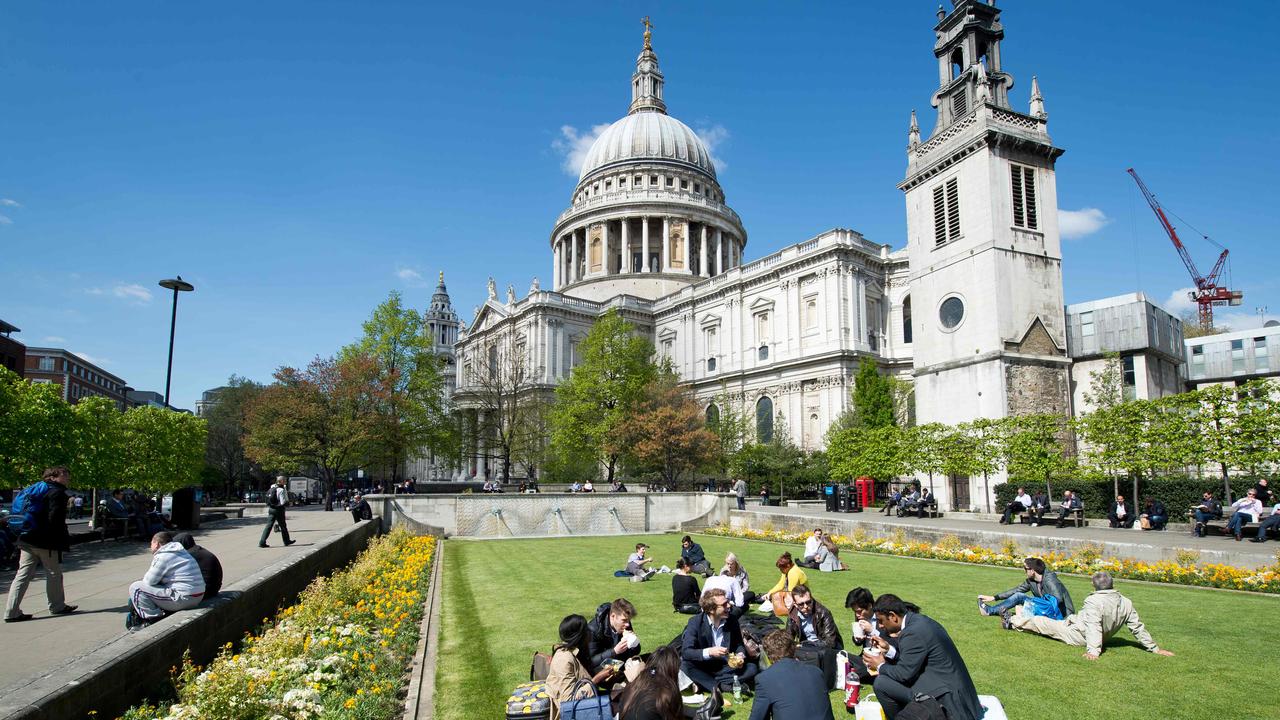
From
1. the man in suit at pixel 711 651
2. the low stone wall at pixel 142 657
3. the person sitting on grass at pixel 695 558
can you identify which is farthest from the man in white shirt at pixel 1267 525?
the low stone wall at pixel 142 657

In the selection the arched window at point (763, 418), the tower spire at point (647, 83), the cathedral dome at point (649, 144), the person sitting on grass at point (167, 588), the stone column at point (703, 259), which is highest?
the tower spire at point (647, 83)

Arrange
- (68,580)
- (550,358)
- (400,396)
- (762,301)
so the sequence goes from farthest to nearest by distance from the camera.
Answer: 1. (550,358)
2. (762,301)
3. (400,396)
4. (68,580)

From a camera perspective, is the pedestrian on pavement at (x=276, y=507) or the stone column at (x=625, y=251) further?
the stone column at (x=625, y=251)

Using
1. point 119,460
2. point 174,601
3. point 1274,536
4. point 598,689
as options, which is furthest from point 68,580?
point 1274,536

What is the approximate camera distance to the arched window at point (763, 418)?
180 feet

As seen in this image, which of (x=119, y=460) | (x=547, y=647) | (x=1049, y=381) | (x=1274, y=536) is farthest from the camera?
(x=1049, y=381)

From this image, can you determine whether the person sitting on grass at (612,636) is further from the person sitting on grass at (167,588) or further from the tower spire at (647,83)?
the tower spire at (647,83)

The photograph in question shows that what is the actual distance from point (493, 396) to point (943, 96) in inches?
1303

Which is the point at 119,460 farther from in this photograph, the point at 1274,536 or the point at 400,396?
the point at 1274,536

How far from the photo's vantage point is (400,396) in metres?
41.1

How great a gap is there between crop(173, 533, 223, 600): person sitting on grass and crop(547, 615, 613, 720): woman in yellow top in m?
4.81

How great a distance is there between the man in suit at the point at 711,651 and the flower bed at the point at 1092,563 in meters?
10.7

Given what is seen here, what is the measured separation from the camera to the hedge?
22.7 metres

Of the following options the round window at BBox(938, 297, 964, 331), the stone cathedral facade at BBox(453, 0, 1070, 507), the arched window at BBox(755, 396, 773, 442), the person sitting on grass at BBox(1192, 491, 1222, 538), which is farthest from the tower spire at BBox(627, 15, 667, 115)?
the person sitting on grass at BBox(1192, 491, 1222, 538)
